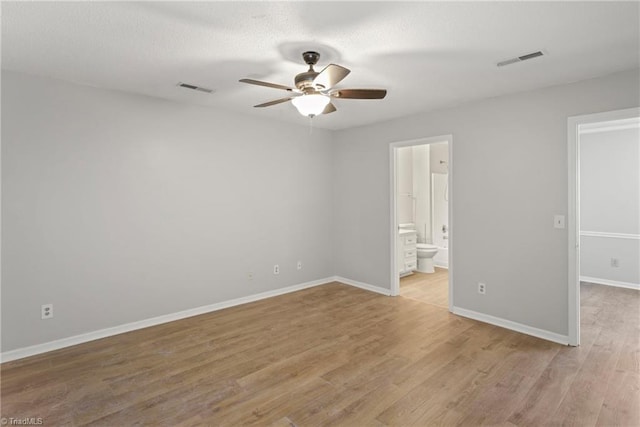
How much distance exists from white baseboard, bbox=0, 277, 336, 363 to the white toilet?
94.6 inches

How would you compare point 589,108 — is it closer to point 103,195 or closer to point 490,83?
point 490,83

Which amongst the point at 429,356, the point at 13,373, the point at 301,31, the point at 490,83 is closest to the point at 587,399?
the point at 429,356

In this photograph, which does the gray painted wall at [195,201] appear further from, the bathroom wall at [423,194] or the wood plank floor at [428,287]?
the bathroom wall at [423,194]

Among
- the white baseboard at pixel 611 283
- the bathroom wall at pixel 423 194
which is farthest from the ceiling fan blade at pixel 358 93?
the white baseboard at pixel 611 283

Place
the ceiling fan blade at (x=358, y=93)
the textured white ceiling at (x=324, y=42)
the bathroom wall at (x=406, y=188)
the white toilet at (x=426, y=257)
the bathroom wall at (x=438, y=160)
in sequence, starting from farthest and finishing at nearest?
the bathroom wall at (x=438, y=160) < the bathroom wall at (x=406, y=188) < the white toilet at (x=426, y=257) < the ceiling fan blade at (x=358, y=93) < the textured white ceiling at (x=324, y=42)

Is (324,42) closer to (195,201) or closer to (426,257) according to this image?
(195,201)

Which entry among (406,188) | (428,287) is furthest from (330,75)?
(406,188)

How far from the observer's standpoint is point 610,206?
5.27 metres

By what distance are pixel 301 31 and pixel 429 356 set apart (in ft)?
9.38

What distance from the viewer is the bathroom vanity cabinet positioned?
5.84 metres

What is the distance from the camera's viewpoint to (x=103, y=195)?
3.47 meters

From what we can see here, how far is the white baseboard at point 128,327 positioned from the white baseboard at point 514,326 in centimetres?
239

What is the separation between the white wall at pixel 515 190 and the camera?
3.29 metres

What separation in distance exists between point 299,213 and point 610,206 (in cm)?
488
